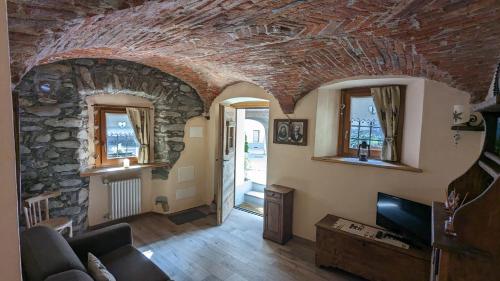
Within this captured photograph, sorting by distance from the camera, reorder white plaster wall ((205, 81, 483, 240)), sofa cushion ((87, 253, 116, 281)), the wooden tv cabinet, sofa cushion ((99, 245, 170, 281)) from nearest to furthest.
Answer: sofa cushion ((87, 253, 116, 281)) → sofa cushion ((99, 245, 170, 281)) → the wooden tv cabinet → white plaster wall ((205, 81, 483, 240))

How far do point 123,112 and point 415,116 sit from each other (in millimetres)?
4114

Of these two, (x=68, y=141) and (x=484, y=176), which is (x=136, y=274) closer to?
(x=68, y=141)

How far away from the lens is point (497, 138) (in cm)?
148

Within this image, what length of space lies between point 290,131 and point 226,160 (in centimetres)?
117

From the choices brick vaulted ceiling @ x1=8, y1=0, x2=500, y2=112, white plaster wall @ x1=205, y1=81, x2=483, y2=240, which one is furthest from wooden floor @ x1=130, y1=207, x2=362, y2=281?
brick vaulted ceiling @ x1=8, y1=0, x2=500, y2=112

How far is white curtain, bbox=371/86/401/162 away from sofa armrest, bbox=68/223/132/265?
10.3 feet

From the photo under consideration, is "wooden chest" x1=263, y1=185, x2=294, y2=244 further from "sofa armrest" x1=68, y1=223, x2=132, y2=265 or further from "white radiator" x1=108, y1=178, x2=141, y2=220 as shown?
"white radiator" x1=108, y1=178, x2=141, y2=220

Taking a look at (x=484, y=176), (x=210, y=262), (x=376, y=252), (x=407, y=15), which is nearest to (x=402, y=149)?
(x=376, y=252)

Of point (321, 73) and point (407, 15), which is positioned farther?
point (321, 73)

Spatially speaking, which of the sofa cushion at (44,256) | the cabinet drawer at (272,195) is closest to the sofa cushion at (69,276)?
the sofa cushion at (44,256)

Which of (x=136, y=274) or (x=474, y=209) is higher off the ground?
(x=474, y=209)

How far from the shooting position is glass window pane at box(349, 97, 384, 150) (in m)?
3.31

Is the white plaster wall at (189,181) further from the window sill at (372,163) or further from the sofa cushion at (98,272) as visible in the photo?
the sofa cushion at (98,272)

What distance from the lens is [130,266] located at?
217cm
